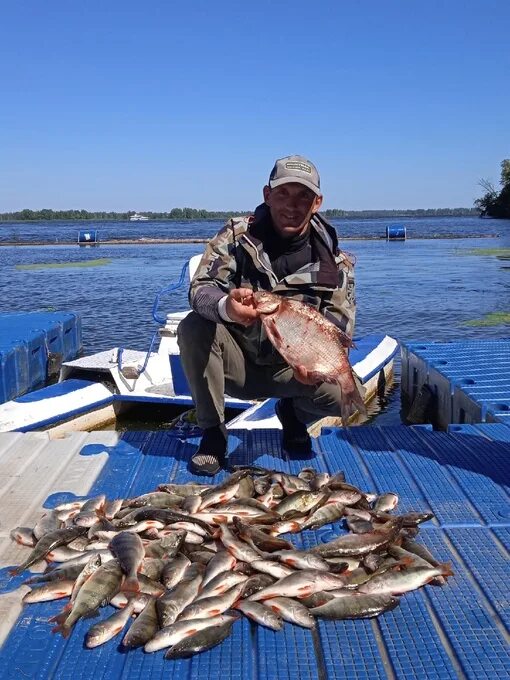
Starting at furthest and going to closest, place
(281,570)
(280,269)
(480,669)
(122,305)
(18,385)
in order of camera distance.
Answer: (122,305), (18,385), (280,269), (281,570), (480,669)

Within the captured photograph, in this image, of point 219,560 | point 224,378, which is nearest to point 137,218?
point 224,378

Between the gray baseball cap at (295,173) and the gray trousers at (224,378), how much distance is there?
1.05 m

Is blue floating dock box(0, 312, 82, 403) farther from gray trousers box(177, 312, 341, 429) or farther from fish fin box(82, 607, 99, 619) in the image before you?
fish fin box(82, 607, 99, 619)

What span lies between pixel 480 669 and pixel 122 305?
2125 cm

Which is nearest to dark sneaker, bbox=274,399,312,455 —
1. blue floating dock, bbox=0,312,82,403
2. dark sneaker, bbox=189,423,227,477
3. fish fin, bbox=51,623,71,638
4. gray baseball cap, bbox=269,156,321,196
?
dark sneaker, bbox=189,423,227,477

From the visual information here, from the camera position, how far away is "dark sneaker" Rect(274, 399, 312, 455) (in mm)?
4945

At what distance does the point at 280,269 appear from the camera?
186 inches

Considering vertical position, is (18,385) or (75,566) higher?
(75,566)

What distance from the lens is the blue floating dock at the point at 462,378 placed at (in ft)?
23.1

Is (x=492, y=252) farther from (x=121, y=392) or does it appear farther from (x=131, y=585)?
(x=131, y=585)

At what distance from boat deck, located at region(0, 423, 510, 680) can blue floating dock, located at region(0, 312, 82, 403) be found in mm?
5331

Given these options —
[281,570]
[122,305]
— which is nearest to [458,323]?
[122,305]

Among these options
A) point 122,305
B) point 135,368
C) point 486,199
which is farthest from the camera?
point 486,199

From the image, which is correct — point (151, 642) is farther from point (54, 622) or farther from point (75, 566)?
point (75, 566)
